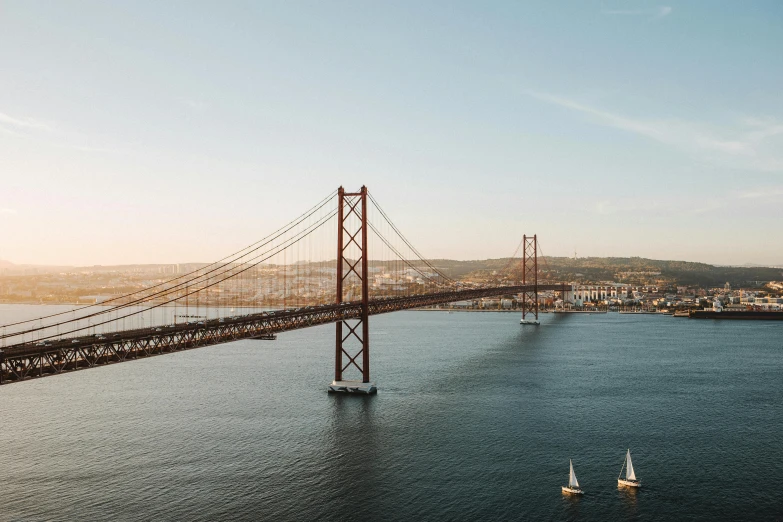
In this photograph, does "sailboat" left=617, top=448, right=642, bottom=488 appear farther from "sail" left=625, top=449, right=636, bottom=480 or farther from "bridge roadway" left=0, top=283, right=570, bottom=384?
"bridge roadway" left=0, top=283, right=570, bottom=384

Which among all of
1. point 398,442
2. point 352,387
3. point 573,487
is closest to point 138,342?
point 398,442

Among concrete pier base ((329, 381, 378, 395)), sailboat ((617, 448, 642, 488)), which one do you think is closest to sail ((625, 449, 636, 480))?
sailboat ((617, 448, 642, 488))

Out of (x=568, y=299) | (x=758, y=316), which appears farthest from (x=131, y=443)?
(x=568, y=299)

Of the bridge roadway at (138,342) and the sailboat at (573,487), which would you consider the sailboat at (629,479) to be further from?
the bridge roadway at (138,342)

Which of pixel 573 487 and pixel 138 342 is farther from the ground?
pixel 138 342

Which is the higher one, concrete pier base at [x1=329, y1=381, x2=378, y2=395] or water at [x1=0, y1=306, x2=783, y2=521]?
concrete pier base at [x1=329, y1=381, x2=378, y2=395]

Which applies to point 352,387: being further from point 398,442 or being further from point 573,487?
point 573,487

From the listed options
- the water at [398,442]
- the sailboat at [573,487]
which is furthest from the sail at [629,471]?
the sailboat at [573,487]
